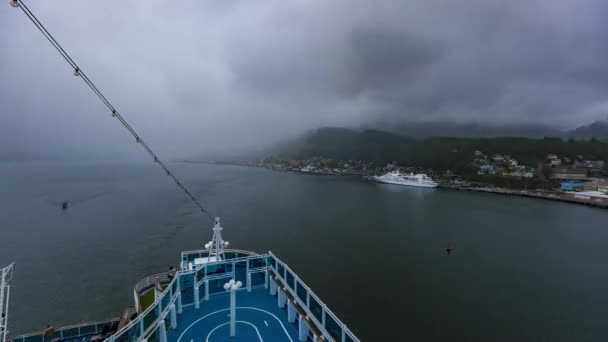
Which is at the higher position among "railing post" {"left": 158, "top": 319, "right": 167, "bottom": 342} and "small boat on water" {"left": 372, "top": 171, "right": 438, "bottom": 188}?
"railing post" {"left": 158, "top": 319, "right": 167, "bottom": 342}

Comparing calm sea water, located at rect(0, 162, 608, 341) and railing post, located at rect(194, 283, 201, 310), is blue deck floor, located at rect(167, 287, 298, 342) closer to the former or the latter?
railing post, located at rect(194, 283, 201, 310)

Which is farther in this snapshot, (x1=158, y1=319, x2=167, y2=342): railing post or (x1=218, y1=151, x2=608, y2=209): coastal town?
(x1=218, y1=151, x2=608, y2=209): coastal town

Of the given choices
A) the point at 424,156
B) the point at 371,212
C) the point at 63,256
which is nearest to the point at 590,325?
the point at 371,212

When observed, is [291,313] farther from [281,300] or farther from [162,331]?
[162,331]

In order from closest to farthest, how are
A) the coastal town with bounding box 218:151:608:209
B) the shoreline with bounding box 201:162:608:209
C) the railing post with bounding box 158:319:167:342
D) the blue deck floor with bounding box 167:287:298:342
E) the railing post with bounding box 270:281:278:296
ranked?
1. the railing post with bounding box 158:319:167:342
2. the blue deck floor with bounding box 167:287:298:342
3. the railing post with bounding box 270:281:278:296
4. the shoreline with bounding box 201:162:608:209
5. the coastal town with bounding box 218:151:608:209

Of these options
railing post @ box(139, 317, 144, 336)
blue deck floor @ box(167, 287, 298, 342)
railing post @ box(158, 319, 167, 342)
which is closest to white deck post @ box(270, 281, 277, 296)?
blue deck floor @ box(167, 287, 298, 342)

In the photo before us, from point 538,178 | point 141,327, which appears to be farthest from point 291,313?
point 538,178

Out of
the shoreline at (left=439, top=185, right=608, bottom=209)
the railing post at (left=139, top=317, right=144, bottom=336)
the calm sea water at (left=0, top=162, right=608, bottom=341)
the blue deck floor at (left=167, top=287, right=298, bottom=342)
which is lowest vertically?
the shoreline at (left=439, top=185, right=608, bottom=209)

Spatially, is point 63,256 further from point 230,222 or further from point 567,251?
point 567,251
